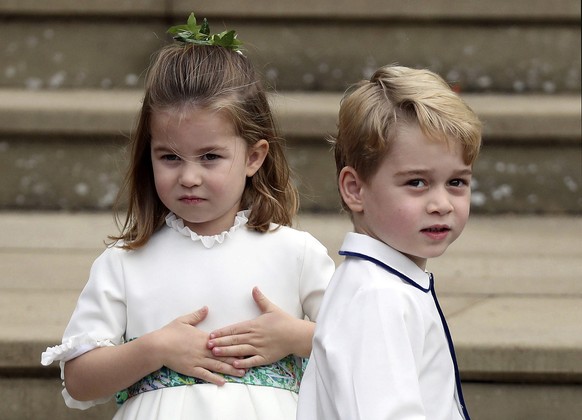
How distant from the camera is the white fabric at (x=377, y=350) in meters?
1.86

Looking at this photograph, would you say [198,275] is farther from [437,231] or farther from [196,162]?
[437,231]

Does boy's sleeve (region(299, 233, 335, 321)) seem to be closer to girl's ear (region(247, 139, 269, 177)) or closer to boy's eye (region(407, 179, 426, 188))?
girl's ear (region(247, 139, 269, 177))

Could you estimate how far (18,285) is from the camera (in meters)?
3.35

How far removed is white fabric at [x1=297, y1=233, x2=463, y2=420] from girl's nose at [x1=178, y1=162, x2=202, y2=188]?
39 cm

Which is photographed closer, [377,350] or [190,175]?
[377,350]

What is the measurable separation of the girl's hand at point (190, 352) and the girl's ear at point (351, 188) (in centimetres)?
44

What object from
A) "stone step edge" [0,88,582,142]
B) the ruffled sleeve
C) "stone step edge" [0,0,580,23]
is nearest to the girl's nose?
the ruffled sleeve

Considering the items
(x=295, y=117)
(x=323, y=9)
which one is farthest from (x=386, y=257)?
(x=323, y=9)

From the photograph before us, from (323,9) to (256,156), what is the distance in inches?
73.5

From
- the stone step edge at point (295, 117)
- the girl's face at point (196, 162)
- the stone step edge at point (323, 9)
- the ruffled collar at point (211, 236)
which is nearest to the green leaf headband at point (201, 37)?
the girl's face at point (196, 162)

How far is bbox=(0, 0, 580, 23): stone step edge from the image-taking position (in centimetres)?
421

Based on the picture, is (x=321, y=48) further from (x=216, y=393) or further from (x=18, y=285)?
(x=216, y=393)

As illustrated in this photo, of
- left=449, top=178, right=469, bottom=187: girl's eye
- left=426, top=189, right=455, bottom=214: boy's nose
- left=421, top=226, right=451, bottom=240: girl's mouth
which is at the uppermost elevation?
left=449, top=178, right=469, bottom=187: girl's eye

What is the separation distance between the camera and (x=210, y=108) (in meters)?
2.32
